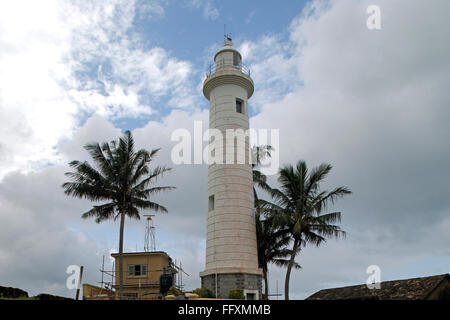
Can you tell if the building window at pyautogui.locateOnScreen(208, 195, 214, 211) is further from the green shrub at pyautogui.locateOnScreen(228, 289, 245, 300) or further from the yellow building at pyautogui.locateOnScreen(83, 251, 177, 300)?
the yellow building at pyautogui.locateOnScreen(83, 251, 177, 300)

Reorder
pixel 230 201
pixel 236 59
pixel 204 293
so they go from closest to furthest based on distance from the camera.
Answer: pixel 204 293
pixel 230 201
pixel 236 59

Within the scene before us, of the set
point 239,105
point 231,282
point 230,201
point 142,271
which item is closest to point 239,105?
point 239,105

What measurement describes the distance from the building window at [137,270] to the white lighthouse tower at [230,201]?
8446 millimetres

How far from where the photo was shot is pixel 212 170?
2884cm

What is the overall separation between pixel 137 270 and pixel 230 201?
11.7 metres

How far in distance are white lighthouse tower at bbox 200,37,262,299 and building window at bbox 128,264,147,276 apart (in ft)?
27.7

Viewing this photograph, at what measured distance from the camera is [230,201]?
27484 mm

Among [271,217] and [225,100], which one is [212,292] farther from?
[225,100]

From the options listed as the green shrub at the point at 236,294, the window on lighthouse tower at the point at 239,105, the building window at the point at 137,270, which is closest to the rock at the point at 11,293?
the green shrub at the point at 236,294

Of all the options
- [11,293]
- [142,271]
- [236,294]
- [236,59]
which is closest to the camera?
[11,293]

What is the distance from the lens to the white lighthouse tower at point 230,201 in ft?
85.9

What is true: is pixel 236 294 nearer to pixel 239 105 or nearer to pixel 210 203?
pixel 210 203

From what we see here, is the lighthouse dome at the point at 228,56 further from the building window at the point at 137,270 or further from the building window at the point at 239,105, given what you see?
the building window at the point at 137,270
